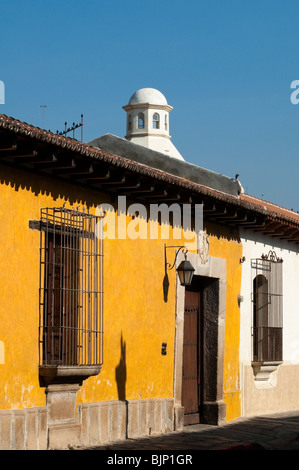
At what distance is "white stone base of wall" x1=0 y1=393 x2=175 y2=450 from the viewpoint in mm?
9477

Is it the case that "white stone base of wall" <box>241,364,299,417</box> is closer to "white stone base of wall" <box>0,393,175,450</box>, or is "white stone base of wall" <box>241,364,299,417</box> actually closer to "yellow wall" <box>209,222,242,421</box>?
"yellow wall" <box>209,222,242,421</box>

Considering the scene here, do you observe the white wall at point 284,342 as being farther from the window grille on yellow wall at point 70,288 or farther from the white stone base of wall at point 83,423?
the window grille on yellow wall at point 70,288

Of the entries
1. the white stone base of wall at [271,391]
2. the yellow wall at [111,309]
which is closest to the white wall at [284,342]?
the white stone base of wall at [271,391]

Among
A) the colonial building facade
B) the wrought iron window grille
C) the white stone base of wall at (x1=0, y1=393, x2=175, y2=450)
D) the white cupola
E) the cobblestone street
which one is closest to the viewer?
the white stone base of wall at (x1=0, y1=393, x2=175, y2=450)

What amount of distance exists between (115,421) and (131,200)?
10.1ft

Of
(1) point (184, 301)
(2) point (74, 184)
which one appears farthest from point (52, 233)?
(1) point (184, 301)

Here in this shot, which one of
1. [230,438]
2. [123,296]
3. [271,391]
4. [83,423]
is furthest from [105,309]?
[271,391]

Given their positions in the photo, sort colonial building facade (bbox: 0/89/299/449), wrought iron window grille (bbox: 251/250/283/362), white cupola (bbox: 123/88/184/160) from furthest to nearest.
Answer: white cupola (bbox: 123/88/184/160) < wrought iron window grille (bbox: 251/250/283/362) < colonial building facade (bbox: 0/89/299/449)

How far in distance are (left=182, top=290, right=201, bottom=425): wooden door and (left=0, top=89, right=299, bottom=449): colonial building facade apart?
3 centimetres

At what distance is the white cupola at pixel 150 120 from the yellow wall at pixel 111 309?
78.9 feet

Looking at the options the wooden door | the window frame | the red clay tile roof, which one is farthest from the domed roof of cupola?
the window frame

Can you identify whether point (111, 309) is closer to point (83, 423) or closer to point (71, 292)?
point (71, 292)

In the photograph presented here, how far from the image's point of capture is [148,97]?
38.9 metres

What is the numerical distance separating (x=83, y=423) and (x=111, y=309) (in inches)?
63.2
